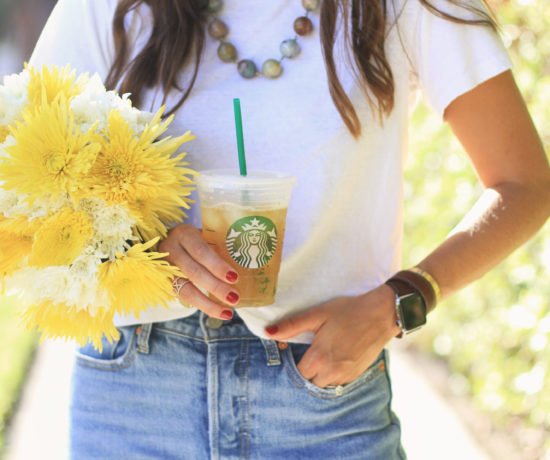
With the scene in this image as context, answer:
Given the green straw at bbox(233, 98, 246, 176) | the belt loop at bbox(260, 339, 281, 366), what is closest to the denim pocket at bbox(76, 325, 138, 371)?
the belt loop at bbox(260, 339, 281, 366)

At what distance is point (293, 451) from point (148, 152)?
0.81 m

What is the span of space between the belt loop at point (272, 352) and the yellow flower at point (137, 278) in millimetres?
380

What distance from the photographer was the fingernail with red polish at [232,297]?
1.79 meters

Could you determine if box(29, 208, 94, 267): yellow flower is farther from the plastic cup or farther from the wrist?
the wrist

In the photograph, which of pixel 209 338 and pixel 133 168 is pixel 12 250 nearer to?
→ pixel 133 168

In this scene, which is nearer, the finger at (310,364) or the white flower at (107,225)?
the white flower at (107,225)

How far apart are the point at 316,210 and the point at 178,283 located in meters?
0.42

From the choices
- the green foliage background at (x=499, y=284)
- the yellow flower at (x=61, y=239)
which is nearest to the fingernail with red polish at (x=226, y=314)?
the yellow flower at (x=61, y=239)

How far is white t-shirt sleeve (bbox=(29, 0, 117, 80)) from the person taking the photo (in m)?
2.20

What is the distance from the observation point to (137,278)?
68.7 inches

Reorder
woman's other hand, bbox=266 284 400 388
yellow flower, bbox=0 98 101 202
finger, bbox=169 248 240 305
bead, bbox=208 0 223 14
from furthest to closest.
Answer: bead, bbox=208 0 223 14 → woman's other hand, bbox=266 284 400 388 → finger, bbox=169 248 240 305 → yellow flower, bbox=0 98 101 202

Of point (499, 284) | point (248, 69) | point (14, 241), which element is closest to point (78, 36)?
point (248, 69)

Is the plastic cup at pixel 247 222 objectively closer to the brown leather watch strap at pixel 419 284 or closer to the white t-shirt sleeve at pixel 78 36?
the brown leather watch strap at pixel 419 284

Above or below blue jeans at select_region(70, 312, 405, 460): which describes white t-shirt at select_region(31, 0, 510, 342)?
above
